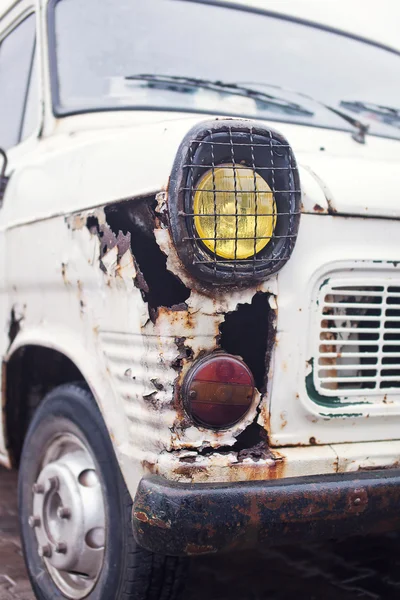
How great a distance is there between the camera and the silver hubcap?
208 centimetres

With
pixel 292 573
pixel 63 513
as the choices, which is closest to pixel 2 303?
pixel 63 513

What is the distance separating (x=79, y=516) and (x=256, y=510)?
635mm

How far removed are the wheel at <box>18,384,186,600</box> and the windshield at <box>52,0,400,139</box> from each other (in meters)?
1.10

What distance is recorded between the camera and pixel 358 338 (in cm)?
187

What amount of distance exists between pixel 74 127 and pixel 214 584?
171cm

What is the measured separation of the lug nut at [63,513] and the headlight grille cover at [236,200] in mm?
902

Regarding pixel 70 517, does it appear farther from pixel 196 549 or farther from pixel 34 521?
pixel 196 549

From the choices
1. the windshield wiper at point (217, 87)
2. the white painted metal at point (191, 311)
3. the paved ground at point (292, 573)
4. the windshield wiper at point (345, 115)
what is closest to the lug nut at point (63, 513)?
the white painted metal at point (191, 311)

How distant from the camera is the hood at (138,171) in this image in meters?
1.82

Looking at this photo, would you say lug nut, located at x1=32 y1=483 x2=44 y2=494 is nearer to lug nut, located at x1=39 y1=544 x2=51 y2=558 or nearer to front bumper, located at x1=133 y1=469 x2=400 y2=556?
lug nut, located at x1=39 y1=544 x2=51 y2=558

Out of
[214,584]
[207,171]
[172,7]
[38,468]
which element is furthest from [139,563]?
[172,7]

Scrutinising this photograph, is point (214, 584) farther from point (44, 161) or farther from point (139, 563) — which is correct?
point (44, 161)

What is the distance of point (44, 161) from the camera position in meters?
2.43

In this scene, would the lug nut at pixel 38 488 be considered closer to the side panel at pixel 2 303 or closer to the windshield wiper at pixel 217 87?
the side panel at pixel 2 303
